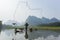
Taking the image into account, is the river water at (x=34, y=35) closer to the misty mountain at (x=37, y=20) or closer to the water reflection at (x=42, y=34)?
the water reflection at (x=42, y=34)

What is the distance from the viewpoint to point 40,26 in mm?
1668

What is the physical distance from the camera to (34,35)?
1.66 meters

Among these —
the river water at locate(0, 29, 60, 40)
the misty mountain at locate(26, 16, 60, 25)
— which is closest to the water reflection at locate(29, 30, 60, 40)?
the river water at locate(0, 29, 60, 40)

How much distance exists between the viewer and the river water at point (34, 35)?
1.60 m

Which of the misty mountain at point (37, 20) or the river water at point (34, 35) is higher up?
the misty mountain at point (37, 20)

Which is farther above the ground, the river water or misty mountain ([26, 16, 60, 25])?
misty mountain ([26, 16, 60, 25])

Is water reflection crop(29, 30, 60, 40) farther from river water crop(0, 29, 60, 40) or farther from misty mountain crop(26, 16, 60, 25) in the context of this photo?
misty mountain crop(26, 16, 60, 25)

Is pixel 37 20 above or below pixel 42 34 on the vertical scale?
above

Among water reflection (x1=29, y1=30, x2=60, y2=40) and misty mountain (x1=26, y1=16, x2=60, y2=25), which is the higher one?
misty mountain (x1=26, y1=16, x2=60, y2=25)

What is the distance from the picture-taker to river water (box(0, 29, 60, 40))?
1.60 meters

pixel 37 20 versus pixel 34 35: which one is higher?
pixel 37 20

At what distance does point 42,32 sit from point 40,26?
8 centimetres

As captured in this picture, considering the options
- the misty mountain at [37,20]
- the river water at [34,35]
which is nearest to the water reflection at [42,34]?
the river water at [34,35]

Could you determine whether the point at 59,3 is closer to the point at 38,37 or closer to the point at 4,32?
the point at 38,37
